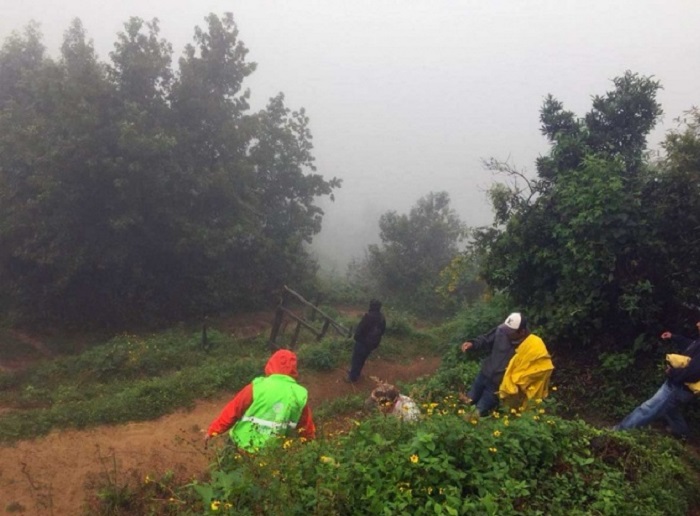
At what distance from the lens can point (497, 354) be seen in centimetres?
634

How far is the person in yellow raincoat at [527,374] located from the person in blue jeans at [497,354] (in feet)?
0.64

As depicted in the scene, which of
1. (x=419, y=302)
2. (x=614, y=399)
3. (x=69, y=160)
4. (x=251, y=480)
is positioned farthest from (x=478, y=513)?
(x=419, y=302)

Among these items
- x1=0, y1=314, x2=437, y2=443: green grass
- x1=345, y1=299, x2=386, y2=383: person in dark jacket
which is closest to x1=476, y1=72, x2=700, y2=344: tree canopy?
x1=345, y1=299, x2=386, y2=383: person in dark jacket

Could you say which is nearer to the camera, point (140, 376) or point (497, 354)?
point (497, 354)

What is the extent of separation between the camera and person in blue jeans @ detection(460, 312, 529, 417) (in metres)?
6.19

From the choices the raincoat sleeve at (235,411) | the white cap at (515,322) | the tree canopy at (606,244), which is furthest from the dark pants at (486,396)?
the raincoat sleeve at (235,411)

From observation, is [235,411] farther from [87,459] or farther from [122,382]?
[122,382]

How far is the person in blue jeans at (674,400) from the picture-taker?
562 centimetres

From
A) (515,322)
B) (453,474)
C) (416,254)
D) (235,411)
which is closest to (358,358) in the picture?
(515,322)

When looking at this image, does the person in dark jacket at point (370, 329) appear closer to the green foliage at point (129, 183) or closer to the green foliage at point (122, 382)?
the green foliage at point (122, 382)

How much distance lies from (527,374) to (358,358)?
4.68 metres

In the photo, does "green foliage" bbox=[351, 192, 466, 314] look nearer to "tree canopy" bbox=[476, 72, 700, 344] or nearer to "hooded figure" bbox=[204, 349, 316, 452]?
"tree canopy" bbox=[476, 72, 700, 344]

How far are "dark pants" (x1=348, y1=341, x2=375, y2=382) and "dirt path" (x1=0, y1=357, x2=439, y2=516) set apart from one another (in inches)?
105

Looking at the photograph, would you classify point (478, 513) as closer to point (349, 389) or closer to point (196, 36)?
point (349, 389)
